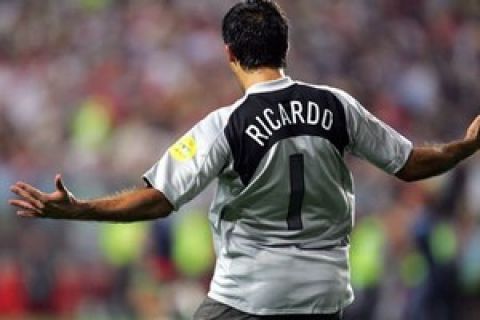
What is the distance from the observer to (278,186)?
4250 mm

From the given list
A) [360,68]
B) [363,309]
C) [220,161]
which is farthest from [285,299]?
[360,68]

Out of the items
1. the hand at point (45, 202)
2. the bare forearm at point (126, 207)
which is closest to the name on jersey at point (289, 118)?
the bare forearm at point (126, 207)

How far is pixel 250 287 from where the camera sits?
4328 mm

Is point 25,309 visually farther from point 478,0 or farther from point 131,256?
point 478,0

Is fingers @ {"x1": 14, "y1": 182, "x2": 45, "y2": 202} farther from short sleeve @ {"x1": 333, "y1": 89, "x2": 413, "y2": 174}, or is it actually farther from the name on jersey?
short sleeve @ {"x1": 333, "y1": 89, "x2": 413, "y2": 174}

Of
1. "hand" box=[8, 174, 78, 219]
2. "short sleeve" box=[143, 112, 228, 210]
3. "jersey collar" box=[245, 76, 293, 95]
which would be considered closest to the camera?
"hand" box=[8, 174, 78, 219]

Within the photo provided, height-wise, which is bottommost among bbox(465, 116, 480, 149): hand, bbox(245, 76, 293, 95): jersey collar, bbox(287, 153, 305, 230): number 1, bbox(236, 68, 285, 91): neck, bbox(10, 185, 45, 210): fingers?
bbox(287, 153, 305, 230): number 1

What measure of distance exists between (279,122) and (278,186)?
185mm

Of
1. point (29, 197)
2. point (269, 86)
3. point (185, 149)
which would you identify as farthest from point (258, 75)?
point (29, 197)

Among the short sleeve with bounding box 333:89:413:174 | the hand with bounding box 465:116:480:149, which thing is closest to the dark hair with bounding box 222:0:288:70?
the short sleeve with bounding box 333:89:413:174

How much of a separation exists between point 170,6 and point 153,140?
6.19 feet

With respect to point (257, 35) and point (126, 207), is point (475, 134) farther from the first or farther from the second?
point (126, 207)

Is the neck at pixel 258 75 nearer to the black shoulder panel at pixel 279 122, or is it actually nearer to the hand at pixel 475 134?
the black shoulder panel at pixel 279 122

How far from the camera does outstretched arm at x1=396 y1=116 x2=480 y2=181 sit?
4523 millimetres
